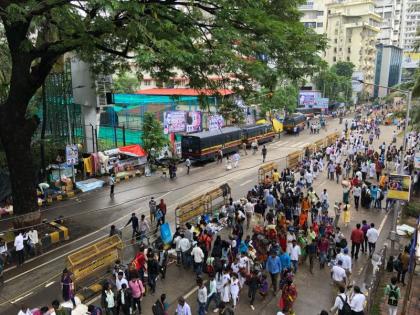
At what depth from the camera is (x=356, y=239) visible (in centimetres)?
1335

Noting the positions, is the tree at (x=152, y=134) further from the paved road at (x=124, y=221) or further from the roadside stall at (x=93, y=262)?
the roadside stall at (x=93, y=262)

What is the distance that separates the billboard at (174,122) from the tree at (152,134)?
1.51m

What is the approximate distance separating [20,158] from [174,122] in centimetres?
1525

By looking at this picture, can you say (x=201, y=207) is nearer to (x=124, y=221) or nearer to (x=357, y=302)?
(x=124, y=221)

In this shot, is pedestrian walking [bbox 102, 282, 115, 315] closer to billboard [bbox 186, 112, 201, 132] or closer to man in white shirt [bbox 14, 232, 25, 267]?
man in white shirt [bbox 14, 232, 25, 267]

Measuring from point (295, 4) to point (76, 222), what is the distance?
42.3ft

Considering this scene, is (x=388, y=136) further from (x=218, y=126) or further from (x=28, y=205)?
(x=28, y=205)

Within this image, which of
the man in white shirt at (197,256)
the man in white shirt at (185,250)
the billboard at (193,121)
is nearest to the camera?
the man in white shirt at (197,256)

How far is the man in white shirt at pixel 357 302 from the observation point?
29.5ft

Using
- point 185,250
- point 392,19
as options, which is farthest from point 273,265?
point 392,19

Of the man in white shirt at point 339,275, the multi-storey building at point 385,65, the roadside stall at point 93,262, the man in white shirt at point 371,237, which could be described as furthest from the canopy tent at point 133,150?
the multi-storey building at point 385,65

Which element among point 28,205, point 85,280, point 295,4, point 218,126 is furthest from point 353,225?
point 218,126

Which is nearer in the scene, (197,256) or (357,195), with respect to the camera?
(197,256)

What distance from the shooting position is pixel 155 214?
54.0 feet
